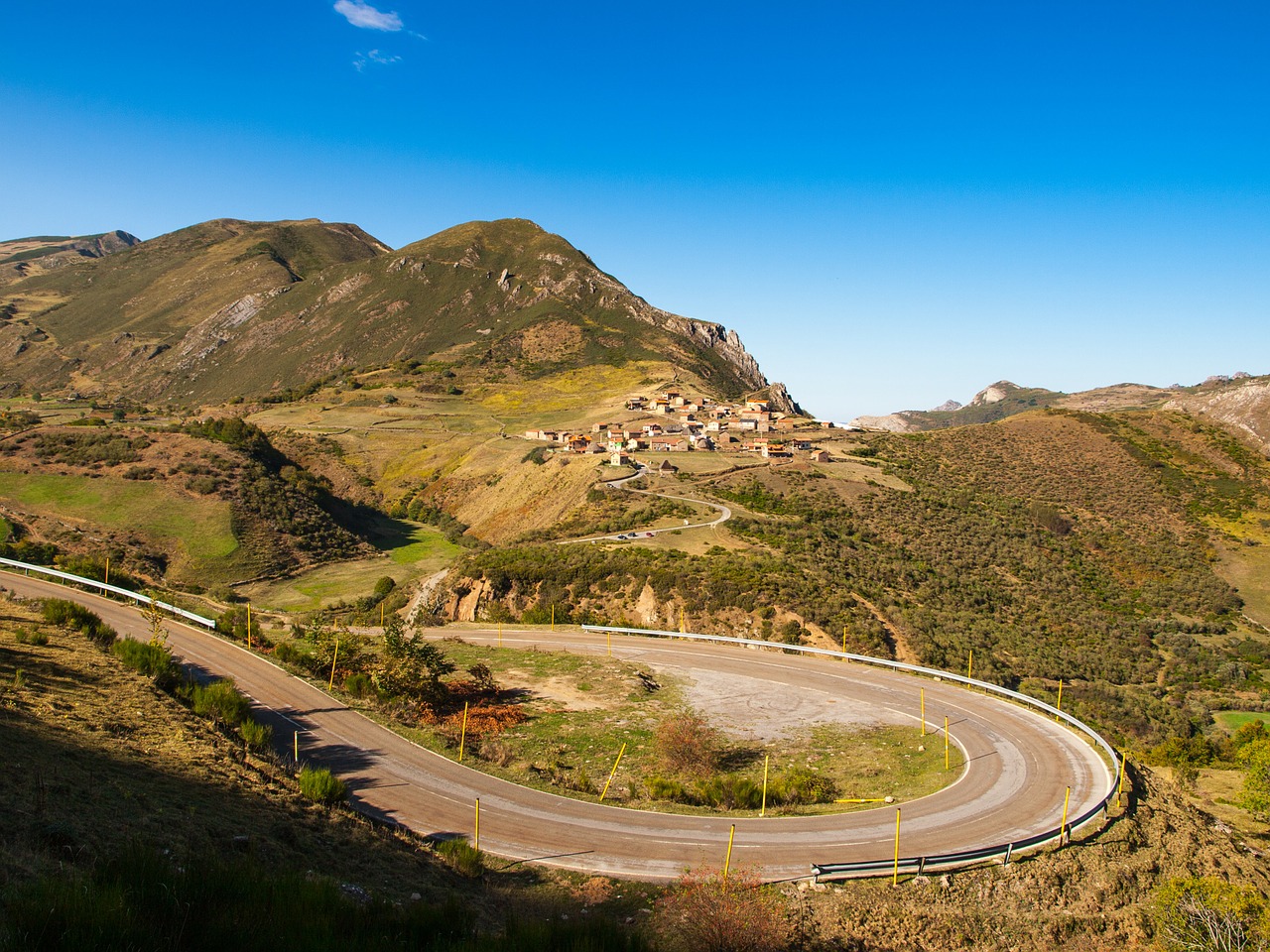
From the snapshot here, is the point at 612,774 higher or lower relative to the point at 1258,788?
higher

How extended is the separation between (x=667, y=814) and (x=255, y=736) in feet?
32.4

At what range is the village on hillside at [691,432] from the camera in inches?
3492

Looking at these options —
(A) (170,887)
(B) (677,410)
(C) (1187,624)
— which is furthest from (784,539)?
(B) (677,410)

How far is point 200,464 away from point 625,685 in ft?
180

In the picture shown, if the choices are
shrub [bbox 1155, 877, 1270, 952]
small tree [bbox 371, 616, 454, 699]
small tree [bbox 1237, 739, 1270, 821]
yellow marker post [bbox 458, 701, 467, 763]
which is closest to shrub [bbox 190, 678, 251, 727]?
small tree [bbox 371, 616, 454, 699]

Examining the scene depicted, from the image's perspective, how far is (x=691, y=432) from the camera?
103812mm

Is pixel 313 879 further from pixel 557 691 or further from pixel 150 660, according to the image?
pixel 557 691

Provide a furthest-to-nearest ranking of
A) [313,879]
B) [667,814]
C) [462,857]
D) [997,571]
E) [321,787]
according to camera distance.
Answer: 1. [997,571]
2. [667,814]
3. [321,787]
4. [462,857]
5. [313,879]

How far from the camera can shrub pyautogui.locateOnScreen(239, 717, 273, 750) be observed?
16.5 meters

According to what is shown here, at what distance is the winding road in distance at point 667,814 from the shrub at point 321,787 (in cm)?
101

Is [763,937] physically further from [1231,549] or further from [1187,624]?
[1231,549]

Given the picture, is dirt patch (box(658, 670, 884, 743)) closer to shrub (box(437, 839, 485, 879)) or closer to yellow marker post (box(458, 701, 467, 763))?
yellow marker post (box(458, 701, 467, 763))

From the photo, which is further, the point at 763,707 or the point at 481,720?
the point at 763,707

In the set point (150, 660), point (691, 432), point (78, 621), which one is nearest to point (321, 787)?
point (150, 660)
